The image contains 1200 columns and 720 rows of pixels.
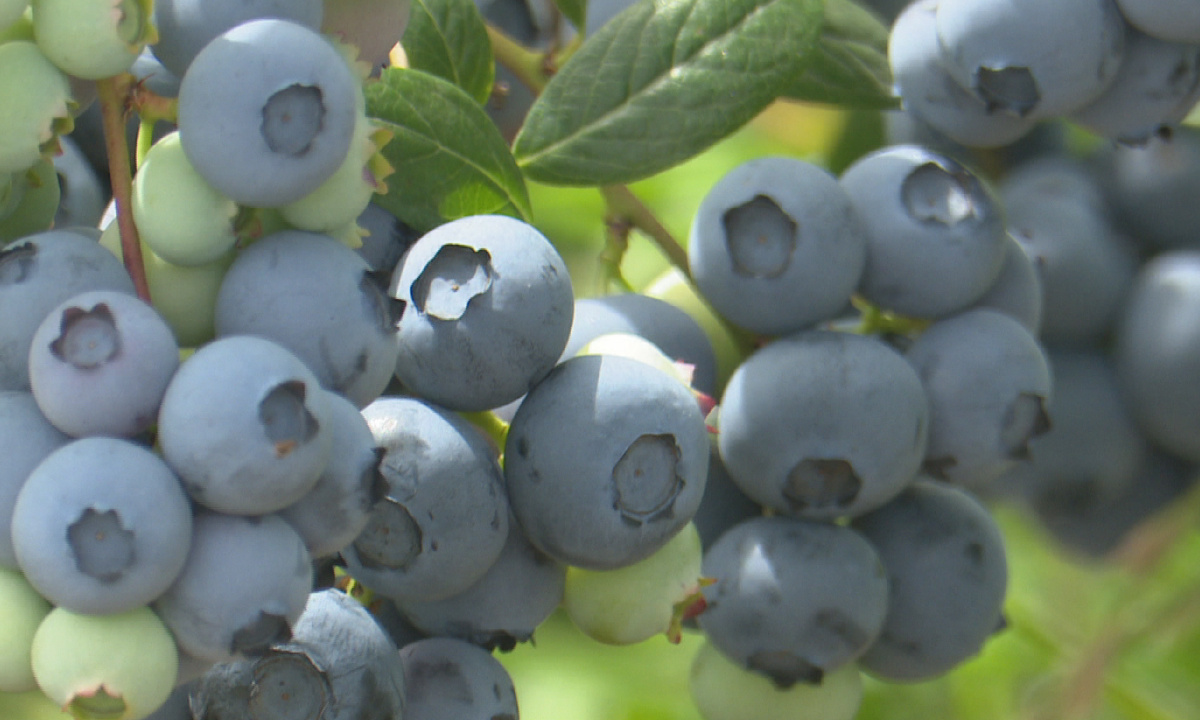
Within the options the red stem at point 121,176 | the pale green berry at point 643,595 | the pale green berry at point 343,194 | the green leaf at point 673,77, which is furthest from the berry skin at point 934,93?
the red stem at point 121,176

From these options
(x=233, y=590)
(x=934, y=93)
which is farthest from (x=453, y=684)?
(x=934, y=93)

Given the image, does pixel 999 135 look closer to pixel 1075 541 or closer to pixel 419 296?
pixel 419 296

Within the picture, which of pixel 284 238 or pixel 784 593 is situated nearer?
pixel 284 238

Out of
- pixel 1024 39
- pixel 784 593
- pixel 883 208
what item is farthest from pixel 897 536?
pixel 1024 39

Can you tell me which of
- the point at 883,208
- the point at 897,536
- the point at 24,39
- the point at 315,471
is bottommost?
the point at 897,536

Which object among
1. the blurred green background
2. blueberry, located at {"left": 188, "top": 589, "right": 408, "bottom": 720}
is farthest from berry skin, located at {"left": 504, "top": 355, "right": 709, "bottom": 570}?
the blurred green background

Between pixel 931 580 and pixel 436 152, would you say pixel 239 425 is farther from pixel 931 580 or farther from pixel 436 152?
pixel 931 580
